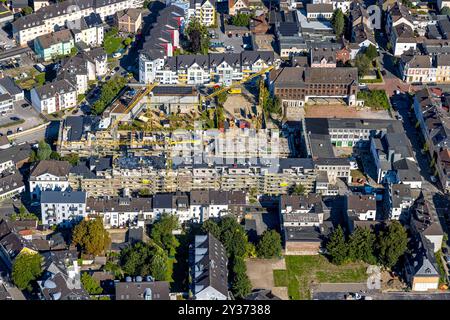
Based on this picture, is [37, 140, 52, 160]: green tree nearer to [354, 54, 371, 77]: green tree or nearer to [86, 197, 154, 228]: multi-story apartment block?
[86, 197, 154, 228]: multi-story apartment block

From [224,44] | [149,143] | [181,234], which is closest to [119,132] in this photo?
[149,143]

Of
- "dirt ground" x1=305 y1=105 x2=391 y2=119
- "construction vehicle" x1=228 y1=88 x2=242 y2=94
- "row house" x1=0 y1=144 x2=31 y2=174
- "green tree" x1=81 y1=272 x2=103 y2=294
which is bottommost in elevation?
"dirt ground" x1=305 y1=105 x2=391 y2=119

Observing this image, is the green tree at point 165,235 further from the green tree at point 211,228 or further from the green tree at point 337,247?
the green tree at point 337,247

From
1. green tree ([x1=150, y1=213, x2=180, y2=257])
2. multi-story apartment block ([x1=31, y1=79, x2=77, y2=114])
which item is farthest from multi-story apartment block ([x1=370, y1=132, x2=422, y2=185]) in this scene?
multi-story apartment block ([x1=31, y1=79, x2=77, y2=114])

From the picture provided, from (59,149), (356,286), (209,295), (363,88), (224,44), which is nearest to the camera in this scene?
(209,295)

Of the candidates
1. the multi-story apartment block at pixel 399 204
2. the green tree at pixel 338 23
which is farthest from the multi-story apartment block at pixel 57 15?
the multi-story apartment block at pixel 399 204

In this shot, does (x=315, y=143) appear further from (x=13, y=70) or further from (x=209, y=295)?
(x=13, y=70)

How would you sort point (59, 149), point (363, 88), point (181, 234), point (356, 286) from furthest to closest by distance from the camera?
point (363, 88) → point (59, 149) → point (181, 234) → point (356, 286)
